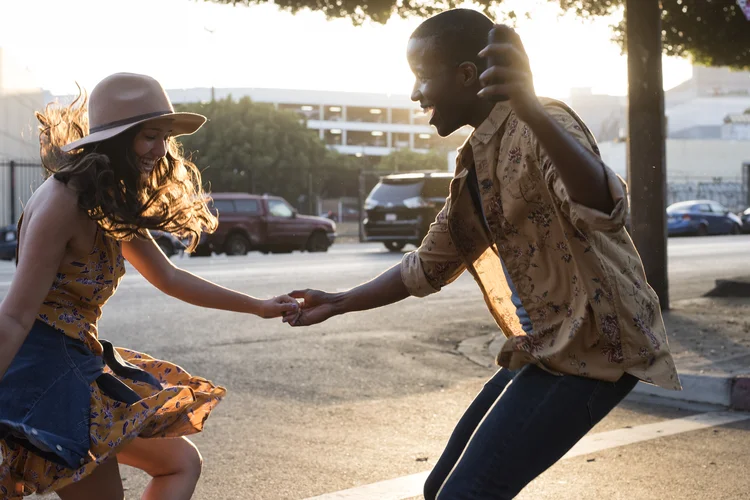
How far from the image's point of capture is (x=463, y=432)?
2850 mm

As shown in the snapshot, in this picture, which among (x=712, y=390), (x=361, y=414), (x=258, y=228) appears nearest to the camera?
(x=361, y=414)

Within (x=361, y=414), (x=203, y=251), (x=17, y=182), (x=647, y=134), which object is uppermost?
(x=647, y=134)

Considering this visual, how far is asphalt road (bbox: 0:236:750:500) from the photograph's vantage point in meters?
4.59

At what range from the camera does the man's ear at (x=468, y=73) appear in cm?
253

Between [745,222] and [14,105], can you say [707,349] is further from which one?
[14,105]

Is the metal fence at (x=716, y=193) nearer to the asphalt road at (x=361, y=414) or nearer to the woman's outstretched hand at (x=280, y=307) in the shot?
the asphalt road at (x=361, y=414)

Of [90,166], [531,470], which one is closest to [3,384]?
[90,166]

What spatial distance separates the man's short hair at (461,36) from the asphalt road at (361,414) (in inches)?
94.0

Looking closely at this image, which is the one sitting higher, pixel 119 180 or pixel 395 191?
pixel 119 180

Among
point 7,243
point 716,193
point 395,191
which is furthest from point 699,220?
point 7,243

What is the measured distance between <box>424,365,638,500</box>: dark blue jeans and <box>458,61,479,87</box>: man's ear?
0.76 metres

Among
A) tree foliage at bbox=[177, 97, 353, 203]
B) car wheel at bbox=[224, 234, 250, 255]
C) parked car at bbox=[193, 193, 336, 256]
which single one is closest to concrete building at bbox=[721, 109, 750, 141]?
tree foliage at bbox=[177, 97, 353, 203]

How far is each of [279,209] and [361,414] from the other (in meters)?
20.1

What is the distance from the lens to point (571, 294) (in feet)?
7.90
